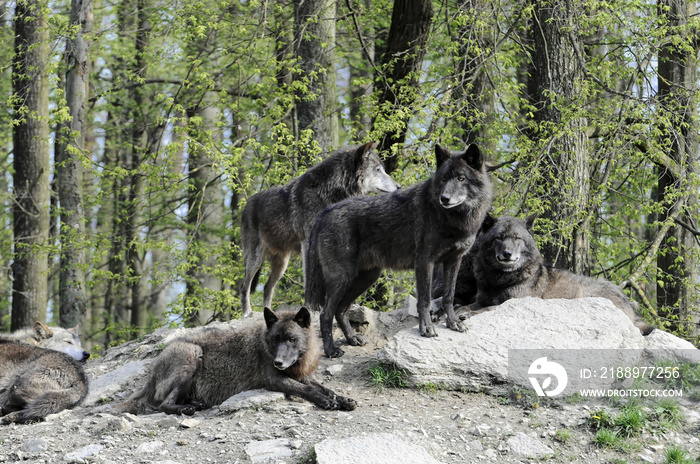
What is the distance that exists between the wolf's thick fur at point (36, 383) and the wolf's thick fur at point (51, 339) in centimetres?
116

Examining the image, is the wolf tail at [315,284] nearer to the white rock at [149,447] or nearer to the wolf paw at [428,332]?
the wolf paw at [428,332]

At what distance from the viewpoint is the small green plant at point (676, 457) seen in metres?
6.18

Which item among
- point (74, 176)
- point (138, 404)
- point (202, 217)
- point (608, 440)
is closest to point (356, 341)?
point (138, 404)

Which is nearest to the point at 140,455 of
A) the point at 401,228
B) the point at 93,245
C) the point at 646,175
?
the point at 401,228

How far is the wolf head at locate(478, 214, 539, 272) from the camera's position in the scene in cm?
866

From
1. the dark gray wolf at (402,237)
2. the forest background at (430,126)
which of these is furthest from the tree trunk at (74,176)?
the dark gray wolf at (402,237)

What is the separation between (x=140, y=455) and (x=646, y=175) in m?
11.1

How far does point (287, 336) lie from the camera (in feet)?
24.2

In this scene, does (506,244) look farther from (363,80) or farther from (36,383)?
(363,80)

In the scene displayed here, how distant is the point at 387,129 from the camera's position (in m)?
12.3

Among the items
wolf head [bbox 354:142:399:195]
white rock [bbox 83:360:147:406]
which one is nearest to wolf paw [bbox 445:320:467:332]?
wolf head [bbox 354:142:399:195]

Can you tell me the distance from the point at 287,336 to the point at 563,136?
6.55 meters

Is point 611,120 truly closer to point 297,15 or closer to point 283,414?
point 297,15

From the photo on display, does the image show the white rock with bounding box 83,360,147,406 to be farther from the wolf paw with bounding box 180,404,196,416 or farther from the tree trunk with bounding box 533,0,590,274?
the tree trunk with bounding box 533,0,590,274
